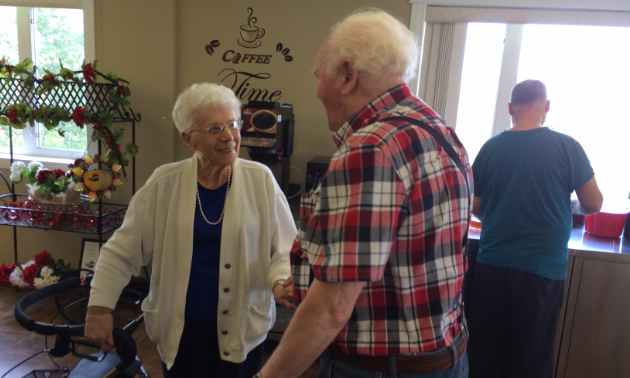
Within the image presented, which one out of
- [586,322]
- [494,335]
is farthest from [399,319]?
[586,322]

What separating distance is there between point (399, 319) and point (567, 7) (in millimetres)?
2608

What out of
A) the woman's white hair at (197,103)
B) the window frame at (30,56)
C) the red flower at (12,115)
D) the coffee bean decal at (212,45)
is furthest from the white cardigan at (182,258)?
the window frame at (30,56)

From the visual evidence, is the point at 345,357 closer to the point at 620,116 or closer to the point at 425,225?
the point at 425,225

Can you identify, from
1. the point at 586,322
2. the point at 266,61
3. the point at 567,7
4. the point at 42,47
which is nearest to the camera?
the point at 586,322

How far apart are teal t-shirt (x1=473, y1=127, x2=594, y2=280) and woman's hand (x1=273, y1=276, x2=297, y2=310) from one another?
1149 mm

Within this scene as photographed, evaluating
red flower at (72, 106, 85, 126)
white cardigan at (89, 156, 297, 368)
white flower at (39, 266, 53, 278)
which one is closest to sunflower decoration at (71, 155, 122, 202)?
red flower at (72, 106, 85, 126)

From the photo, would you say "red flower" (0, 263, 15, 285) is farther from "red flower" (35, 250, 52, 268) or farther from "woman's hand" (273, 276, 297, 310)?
"woman's hand" (273, 276, 297, 310)

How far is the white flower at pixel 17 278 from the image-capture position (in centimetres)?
304

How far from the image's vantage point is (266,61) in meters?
2.86

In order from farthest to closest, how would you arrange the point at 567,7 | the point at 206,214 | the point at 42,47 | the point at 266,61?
the point at 42,47
the point at 266,61
the point at 567,7
the point at 206,214

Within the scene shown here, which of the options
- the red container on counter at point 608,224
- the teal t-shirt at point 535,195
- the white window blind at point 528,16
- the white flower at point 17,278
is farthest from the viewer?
the white flower at point 17,278

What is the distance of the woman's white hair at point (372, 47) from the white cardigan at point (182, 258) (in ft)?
2.53

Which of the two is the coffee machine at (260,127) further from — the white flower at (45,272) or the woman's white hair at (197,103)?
the white flower at (45,272)

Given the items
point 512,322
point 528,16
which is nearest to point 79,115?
point 512,322
